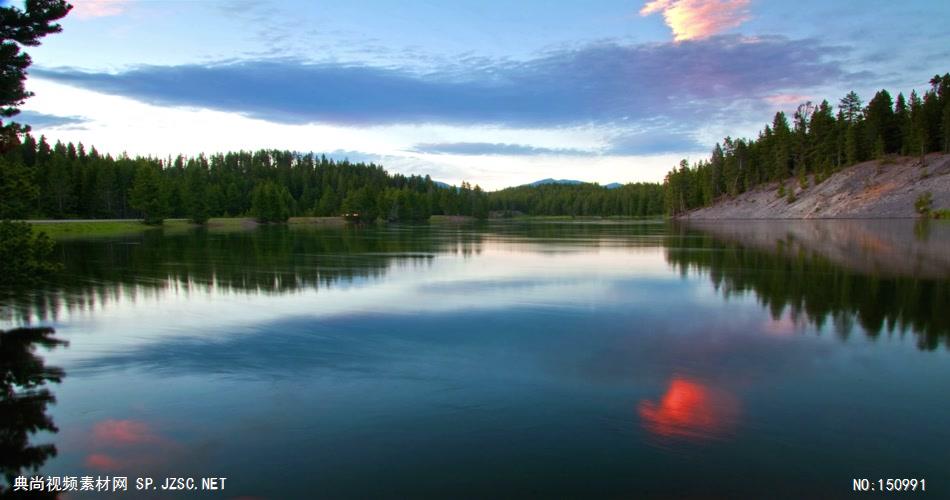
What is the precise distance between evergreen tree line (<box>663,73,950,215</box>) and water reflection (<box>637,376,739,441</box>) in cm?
12929

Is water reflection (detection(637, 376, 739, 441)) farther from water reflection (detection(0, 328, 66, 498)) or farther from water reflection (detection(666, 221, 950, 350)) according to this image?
water reflection (detection(0, 328, 66, 498))

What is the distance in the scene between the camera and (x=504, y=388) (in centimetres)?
1088

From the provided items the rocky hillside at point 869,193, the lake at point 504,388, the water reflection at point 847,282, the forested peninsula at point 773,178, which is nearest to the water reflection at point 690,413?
the lake at point 504,388

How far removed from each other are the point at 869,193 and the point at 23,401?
130 metres

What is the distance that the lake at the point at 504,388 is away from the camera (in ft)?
25.0

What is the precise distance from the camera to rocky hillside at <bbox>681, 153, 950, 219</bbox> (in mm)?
98500

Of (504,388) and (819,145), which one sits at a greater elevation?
(819,145)

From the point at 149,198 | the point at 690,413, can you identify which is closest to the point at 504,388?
the point at 690,413

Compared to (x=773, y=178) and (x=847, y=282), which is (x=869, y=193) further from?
(x=847, y=282)

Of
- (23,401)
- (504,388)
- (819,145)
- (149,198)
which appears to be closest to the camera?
(23,401)

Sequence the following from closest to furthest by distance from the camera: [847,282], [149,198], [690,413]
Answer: [690,413]
[847,282]
[149,198]

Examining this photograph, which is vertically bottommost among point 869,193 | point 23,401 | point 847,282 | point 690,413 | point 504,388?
point 690,413

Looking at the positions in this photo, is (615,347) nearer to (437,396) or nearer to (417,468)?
(437,396)

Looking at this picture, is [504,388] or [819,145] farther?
[819,145]
